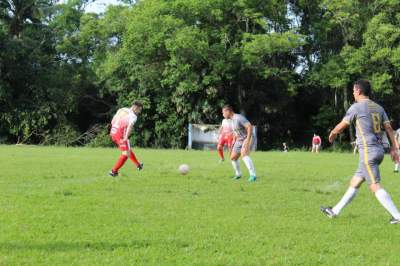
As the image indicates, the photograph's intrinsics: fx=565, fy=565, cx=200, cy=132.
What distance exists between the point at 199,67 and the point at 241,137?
1148 inches

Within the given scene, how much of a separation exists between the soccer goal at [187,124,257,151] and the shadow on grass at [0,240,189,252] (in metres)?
35.9

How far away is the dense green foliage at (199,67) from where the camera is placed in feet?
135

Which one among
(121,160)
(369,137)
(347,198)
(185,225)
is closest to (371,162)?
(369,137)

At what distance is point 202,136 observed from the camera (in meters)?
42.8

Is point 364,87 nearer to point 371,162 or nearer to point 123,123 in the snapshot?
point 371,162

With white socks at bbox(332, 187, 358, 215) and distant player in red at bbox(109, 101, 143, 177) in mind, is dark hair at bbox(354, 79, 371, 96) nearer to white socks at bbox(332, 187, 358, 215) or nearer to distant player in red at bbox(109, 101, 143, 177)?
white socks at bbox(332, 187, 358, 215)

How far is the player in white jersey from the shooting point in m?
13.7

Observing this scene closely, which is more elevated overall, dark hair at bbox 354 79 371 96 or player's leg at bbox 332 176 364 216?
dark hair at bbox 354 79 371 96

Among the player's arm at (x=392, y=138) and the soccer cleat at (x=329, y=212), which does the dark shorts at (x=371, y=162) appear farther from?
the soccer cleat at (x=329, y=212)

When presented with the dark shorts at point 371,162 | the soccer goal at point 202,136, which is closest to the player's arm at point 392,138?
the dark shorts at point 371,162

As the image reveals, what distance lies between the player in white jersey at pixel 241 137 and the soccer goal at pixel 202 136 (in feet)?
90.9

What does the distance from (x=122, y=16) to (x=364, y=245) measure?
135 feet

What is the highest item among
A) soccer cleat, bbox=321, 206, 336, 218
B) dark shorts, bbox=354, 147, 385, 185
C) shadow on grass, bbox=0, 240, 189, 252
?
dark shorts, bbox=354, 147, 385, 185

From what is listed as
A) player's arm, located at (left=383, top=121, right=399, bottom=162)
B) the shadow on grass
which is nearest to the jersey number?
player's arm, located at (left=383, top=121, right=399, bottom=162)
